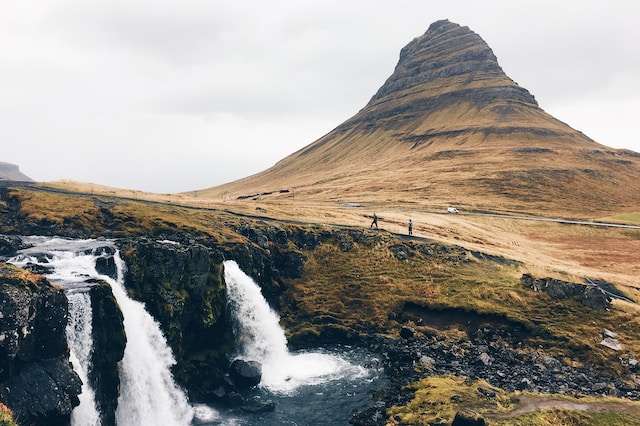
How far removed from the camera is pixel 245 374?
5800 cm

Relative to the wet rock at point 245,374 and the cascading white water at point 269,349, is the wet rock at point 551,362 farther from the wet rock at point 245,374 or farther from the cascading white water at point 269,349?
the wet rock at point 245,374

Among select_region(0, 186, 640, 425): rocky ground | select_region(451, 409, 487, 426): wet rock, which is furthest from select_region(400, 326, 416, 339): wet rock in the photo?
select_region(451, 409, 487, 426): wet rock

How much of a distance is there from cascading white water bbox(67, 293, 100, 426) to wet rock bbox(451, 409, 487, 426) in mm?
32286

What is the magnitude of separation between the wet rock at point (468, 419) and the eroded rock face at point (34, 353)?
32921 mm

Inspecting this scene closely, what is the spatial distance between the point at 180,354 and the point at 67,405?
20.9m

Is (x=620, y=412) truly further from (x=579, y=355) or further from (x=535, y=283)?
(x=535, y=283)

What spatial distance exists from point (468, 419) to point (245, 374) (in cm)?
2676

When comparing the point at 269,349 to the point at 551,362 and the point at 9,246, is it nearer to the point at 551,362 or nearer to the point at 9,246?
the point at 9,246

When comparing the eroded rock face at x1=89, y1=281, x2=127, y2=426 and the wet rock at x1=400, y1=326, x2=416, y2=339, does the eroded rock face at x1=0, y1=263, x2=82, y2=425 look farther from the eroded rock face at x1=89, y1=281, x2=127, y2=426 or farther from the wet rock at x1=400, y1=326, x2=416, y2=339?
the wet rock at x1=400, y1=326, x2=416, y2=339

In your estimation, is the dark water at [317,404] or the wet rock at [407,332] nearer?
the dark water at [317,404]

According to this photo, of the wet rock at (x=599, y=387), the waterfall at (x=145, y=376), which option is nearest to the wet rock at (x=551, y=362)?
the wet rock at (x=599, y=387)

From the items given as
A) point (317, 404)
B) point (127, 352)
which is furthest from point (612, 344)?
point (127, 352)

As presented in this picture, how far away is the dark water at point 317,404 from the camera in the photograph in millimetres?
50531

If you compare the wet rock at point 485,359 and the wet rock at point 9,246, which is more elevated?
the wet rock at point 9,246
